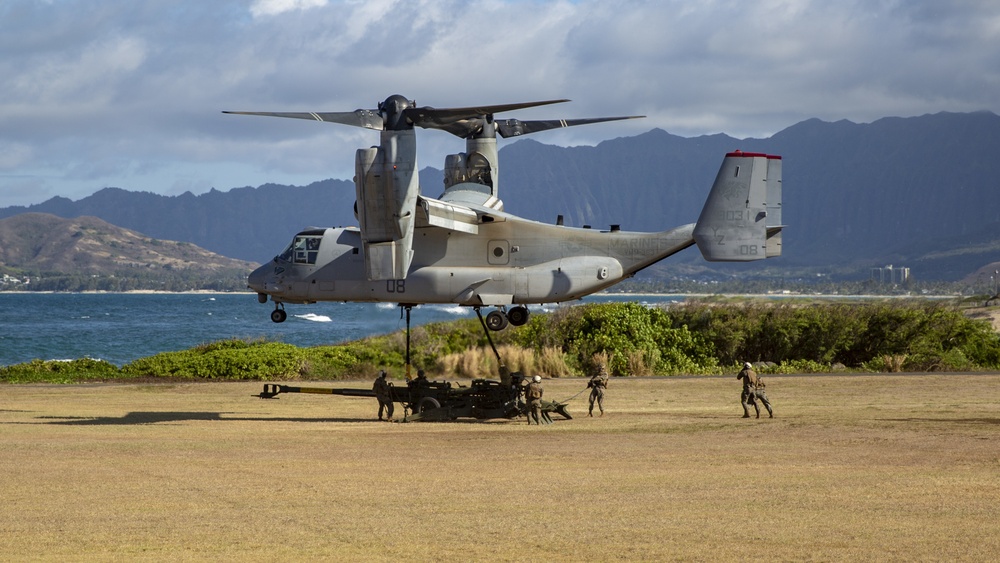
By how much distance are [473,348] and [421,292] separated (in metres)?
16.5

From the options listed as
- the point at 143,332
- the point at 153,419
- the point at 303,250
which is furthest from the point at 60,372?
the point at 143,332

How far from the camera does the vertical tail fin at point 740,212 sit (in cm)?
2633

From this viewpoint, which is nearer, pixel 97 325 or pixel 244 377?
pixel 244 377

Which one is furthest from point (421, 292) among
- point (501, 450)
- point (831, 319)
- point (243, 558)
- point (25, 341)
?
point (25, 341)

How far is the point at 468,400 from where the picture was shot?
87.1 ft

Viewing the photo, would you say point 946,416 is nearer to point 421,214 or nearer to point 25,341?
point 421,214

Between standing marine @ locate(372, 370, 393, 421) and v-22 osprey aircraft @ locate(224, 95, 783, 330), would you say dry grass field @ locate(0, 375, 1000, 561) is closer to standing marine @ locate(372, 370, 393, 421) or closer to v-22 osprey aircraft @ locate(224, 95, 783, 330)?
standing marine @ locate(372, 370, 393, 421)

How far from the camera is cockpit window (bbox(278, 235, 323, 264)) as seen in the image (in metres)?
27.3

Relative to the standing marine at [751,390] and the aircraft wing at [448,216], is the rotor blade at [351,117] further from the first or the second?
the standing marine at [751,390]

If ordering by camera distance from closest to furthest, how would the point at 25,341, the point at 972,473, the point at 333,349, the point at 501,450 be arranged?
the point at 972,473, the point at 501,450, the point at 333,349, the point at 25,341

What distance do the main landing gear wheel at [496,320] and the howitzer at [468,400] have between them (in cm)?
117

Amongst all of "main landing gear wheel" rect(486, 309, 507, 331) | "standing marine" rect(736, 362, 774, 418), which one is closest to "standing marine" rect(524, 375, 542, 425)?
"main landing gear wheel" rect(486, 309, 507, 331)

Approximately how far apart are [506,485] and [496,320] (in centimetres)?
921

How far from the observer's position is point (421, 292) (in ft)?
86.9
